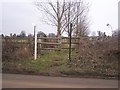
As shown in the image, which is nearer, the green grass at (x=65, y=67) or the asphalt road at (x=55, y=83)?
the asphalt road at (x=55, y=83)

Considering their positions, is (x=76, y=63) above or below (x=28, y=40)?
below

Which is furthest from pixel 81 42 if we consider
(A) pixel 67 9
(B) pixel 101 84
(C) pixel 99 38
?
(A) pixel 67 9

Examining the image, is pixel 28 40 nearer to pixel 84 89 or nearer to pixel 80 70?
pixel 80 70

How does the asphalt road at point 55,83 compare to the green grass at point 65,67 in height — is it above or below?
below

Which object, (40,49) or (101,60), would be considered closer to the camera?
(101,60)

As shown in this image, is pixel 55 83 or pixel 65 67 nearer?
pixel 55 83

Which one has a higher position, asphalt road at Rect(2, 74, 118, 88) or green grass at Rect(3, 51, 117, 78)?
green grass at Rect(3, 51, 117, 78)

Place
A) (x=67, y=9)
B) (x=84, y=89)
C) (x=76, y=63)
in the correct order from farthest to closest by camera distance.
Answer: (x=67, y=9) → (x=76, y=63) → (x=84, y=89)

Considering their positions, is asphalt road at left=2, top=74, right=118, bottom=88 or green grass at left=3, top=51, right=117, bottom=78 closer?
asphalt road at left=2, top=74, right=118, bottom=88

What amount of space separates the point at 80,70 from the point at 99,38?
21.5 ft

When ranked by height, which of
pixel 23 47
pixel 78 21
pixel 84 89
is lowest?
pixel 84 89

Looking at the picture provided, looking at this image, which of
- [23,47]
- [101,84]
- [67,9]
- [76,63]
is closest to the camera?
[101,84]

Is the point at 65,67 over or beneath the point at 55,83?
over

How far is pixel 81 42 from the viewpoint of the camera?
21.8 m
